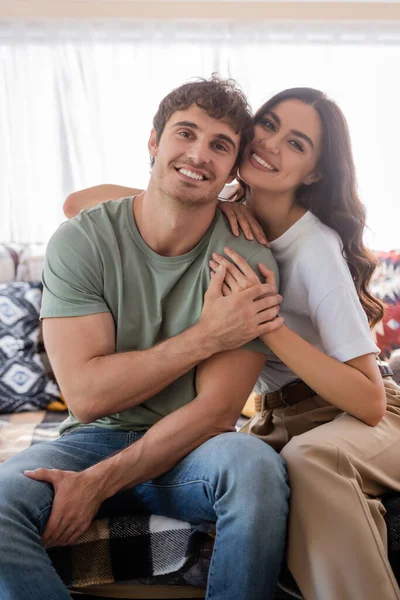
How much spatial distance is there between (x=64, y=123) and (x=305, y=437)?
2463 mm

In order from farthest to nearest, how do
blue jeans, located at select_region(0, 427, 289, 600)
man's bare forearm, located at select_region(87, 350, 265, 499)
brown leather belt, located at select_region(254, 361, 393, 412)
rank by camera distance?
1. brown leather belt, located at select_region(254, 361, 393, 412)
2. man's bare forearm, located at select_region(87, 350, 265, 499)
3. blue jeans, located at select_region(0, 427, 289, 600)

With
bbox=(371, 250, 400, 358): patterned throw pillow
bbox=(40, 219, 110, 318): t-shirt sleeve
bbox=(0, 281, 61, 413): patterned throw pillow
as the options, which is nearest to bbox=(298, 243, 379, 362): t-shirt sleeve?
bbox=(40, 219, 110, 318): t-shirt sleeve

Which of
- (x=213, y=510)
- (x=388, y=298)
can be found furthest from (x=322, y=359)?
(x=388, y=298)

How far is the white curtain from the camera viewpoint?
134 inches

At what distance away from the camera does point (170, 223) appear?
1.68 meters

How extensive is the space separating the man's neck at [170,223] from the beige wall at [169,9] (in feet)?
6.63

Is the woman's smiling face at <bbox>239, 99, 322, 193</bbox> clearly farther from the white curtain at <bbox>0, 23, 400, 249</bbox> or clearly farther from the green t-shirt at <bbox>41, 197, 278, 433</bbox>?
the white curtain at <bbox>0, 23, 400, 249</bbox>

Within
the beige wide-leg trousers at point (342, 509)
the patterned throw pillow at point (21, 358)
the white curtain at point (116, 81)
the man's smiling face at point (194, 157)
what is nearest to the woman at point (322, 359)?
the beige wide-leg trousers at point (342, 509)

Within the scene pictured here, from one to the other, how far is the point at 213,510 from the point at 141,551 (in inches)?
8.5

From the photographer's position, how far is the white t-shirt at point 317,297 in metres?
1.58

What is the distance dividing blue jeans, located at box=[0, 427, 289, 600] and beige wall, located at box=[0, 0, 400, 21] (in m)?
2.54

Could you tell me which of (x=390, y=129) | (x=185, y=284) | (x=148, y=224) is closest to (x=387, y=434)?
(x=185, y=284)

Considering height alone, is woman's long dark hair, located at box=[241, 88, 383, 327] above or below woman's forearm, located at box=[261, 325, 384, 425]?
above

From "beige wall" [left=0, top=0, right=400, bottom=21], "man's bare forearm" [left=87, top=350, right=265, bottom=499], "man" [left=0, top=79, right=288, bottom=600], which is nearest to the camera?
"man" [left=0, top=79, right=288, bottom=600]
